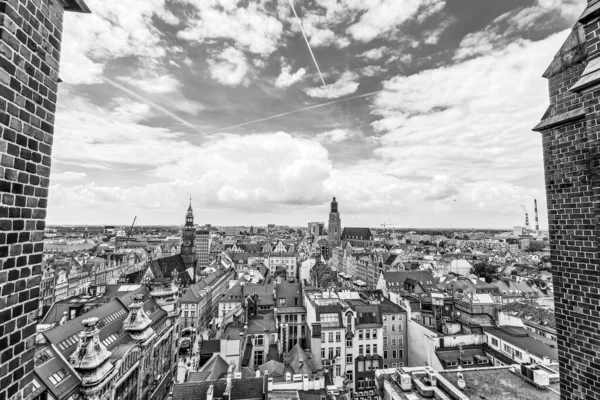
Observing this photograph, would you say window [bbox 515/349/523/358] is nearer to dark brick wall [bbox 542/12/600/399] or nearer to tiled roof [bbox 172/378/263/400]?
tiled roof [bbox 172/378/263/400]

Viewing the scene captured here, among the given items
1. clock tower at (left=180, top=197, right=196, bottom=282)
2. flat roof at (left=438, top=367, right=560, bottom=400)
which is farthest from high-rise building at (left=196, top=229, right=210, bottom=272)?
flat roof at (left=438, top=367, right=560, bottom=400)

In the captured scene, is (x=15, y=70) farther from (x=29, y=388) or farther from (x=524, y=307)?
(x=524, y=307)

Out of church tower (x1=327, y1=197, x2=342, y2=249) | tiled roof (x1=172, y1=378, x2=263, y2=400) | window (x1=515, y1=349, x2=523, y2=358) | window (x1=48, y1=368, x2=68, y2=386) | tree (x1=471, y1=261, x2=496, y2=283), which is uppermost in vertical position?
church tower (x1=327, y1=197, x2=342, y2=249)

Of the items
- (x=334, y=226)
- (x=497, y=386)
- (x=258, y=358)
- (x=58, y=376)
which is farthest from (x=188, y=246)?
(x=497, y=386)

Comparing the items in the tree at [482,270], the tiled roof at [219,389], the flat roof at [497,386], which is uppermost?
the flat roof at [497,386]

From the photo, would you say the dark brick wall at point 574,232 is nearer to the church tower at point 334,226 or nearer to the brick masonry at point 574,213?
the brick masonry at point 574,213

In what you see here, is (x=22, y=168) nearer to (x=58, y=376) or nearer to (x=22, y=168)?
(x=22, y=168)

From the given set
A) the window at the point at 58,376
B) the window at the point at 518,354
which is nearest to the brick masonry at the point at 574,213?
the window at the point at 58,376
